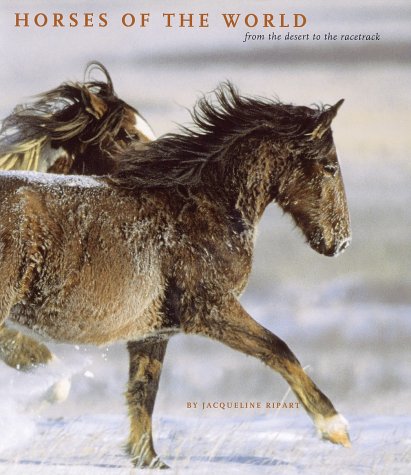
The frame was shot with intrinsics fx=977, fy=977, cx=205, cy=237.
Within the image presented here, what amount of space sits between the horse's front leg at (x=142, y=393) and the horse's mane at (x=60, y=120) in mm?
1533

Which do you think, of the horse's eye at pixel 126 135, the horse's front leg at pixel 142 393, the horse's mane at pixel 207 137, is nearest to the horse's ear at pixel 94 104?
the horse's eye at pixel 126 135

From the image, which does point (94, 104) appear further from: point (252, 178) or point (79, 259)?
point (79, 259)

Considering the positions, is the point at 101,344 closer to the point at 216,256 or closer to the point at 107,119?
the point at 216,256

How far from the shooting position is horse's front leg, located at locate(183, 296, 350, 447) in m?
5.34

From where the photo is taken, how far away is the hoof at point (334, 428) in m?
5.31

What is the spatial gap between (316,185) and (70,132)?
5.86 ft

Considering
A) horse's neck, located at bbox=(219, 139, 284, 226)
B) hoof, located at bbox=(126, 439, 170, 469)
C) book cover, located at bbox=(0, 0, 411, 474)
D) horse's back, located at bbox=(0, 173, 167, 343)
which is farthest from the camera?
book cover, located at bbox=(0, 0, 411, 474)

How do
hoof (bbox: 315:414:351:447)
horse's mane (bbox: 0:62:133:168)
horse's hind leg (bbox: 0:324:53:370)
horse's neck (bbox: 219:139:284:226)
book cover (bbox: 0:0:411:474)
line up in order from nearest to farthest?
hoof (bbox: 315:414:351:447), horse's neck (bbox: 219:139:284:226), book cover (bbox: 0:0:411:474), horse's hind leg (bbox: 0:324:53:370), horse's mane (bbox: 0:62:133:168)

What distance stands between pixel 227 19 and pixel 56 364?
2.61 m

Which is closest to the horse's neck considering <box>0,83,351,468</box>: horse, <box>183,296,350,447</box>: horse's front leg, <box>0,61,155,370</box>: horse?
<box>0,83,351,468</box>: horse

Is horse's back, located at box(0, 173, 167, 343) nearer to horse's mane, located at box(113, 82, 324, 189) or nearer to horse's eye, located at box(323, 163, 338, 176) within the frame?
horse's mane, located at box(113, 82, 324, 189)

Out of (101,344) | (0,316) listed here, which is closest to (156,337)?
(101,344)

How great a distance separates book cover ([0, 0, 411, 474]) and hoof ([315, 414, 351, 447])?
22.9 inches

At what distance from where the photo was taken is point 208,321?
5.39 metres
